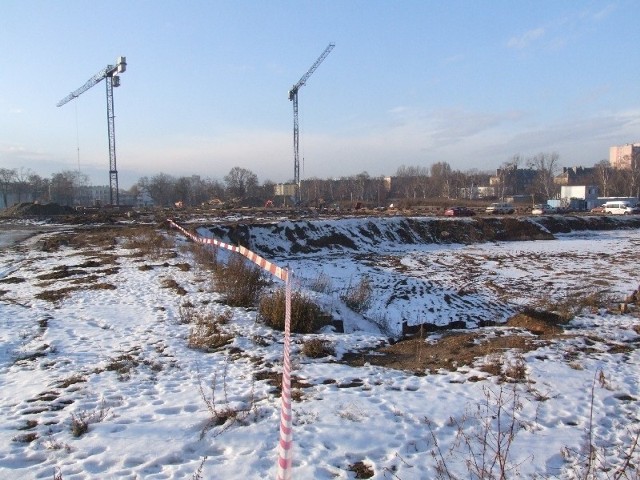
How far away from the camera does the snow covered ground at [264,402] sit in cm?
427

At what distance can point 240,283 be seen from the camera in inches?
468

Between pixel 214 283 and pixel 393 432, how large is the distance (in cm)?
885

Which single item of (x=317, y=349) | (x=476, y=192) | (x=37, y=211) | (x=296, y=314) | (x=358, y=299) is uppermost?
(x=476, y=192)

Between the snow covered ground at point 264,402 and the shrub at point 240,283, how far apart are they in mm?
361

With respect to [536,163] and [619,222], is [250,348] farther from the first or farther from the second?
[536,163]

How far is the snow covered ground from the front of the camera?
14.0ft

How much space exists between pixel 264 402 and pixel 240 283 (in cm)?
651

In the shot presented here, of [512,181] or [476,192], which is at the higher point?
[512,181]

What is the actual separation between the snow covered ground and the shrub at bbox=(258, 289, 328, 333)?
1.16 feet

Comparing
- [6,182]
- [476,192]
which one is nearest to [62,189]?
[6,182]

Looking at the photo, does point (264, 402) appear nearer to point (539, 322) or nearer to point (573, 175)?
point (539, 322)

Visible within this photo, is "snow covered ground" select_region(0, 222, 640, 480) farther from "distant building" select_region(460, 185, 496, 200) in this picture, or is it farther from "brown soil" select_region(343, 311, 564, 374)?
"distant building" select_region(460, 185, 496, 200)

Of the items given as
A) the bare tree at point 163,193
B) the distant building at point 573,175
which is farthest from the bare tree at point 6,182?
the distant building at point 573,175

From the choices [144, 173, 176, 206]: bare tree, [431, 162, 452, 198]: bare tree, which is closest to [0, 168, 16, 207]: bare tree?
[144, 173, 176, 206]: bare tree
